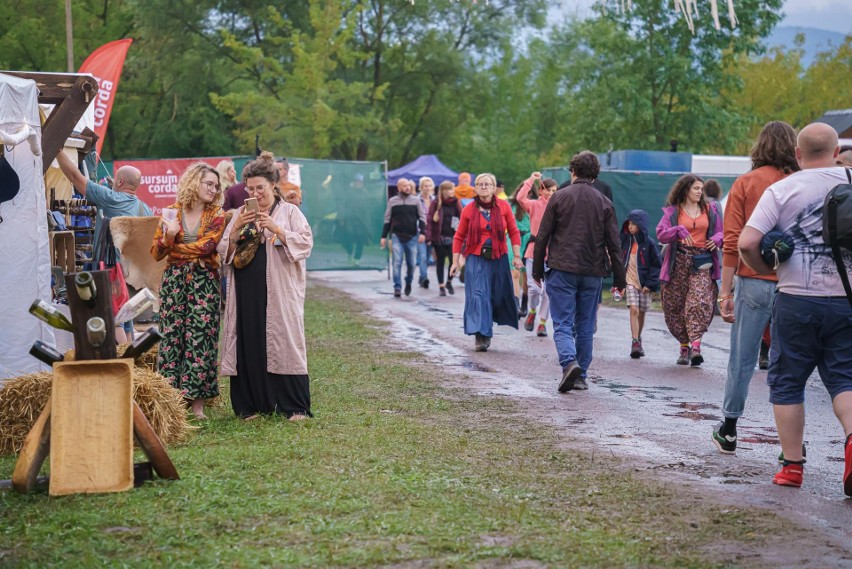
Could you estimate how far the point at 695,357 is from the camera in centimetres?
1241

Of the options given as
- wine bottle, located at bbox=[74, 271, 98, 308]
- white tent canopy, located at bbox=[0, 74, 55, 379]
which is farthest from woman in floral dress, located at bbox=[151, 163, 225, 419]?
wine bottle, located at bbox=[74, 271, 98, 308]

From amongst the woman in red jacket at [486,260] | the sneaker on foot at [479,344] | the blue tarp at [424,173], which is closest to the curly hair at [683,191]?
the woman in red jacket at [486,260]

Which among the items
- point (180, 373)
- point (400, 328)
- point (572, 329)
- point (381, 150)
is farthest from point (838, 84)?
point (180, 373)

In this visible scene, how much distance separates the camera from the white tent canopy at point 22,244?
27.5 ft

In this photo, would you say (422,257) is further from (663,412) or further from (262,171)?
(262,171)

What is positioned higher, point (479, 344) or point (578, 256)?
point (578, 256)

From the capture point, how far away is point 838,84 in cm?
5175

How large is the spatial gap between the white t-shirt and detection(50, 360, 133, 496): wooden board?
138 inches

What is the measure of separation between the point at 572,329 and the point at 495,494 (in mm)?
4829

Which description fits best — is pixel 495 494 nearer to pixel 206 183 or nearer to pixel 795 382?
pixel 795 382

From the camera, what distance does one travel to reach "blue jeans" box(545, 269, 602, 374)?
10.6m

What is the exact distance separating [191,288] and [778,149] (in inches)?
160

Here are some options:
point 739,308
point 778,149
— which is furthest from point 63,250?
point 778,149

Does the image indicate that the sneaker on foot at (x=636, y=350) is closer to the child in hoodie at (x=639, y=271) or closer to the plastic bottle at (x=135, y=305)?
the child in hoodie at (x=639, y=271)
